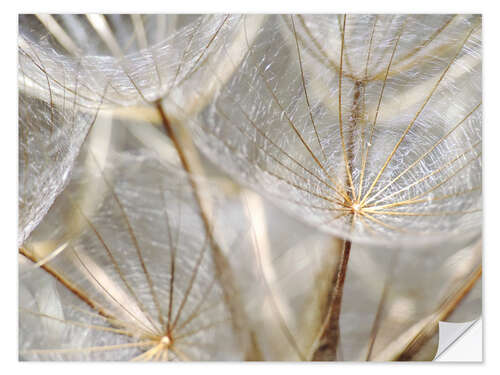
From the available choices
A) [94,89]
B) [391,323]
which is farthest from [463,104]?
[94,89]

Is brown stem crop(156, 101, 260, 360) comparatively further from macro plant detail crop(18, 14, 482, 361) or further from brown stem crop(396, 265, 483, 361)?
brown stem crop(396, 265, 483, 361)

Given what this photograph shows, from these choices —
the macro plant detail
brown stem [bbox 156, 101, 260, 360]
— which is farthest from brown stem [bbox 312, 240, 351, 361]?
brown stem [bbox 156, 101, 260, 360]

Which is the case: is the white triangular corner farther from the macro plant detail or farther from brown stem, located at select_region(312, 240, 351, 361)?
brown stem, located at select_region(312, 240, 351, 361)

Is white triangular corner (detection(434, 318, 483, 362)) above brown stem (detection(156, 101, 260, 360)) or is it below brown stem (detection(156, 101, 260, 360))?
below

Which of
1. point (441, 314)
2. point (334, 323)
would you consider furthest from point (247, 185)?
point (441, 314)
